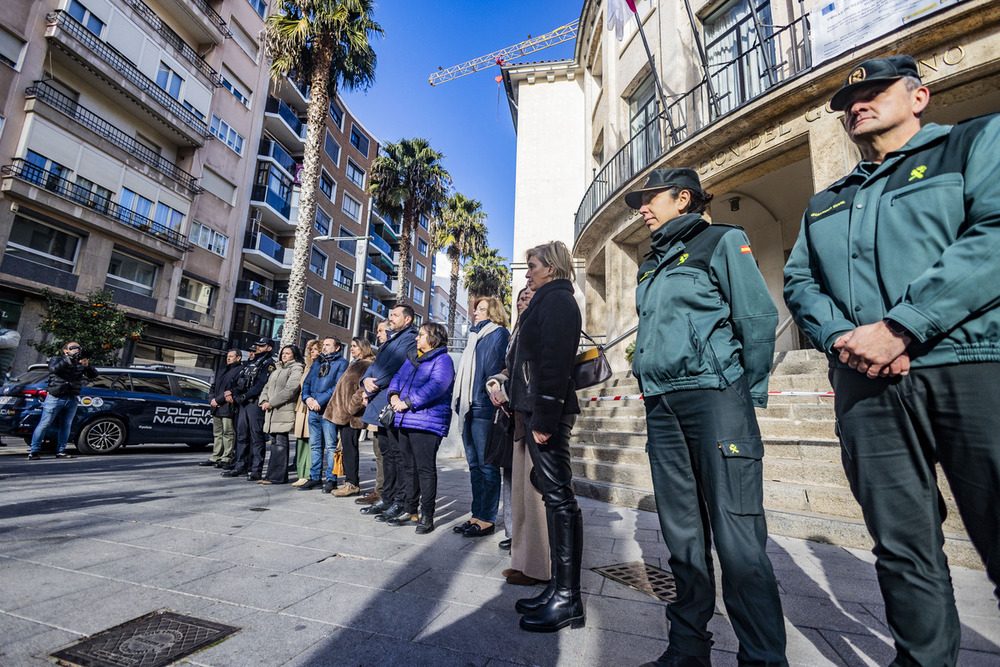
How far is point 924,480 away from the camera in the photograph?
57.1 inches

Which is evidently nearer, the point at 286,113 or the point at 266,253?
the point at 266,253

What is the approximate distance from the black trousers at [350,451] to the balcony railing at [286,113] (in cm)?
2976

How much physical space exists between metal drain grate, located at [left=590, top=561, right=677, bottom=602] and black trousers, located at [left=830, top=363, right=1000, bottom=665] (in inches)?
57.9

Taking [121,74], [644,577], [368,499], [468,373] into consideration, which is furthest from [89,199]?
[644,577]

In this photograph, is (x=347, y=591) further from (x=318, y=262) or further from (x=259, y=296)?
(x=318, y=262)

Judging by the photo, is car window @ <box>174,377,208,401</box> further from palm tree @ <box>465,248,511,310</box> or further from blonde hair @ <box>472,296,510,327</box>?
palm tree @ <box>465,248,511,310</box>

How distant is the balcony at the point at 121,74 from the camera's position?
59.5 feet

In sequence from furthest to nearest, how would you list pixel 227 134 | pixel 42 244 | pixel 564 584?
pixel 227 134 < pixel 42 244 < pixel 564 584

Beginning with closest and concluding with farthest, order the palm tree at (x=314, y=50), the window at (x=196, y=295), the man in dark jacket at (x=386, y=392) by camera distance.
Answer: the man in dark jacket at (x=386, y=392) < the palm tree at (x=314, y=50) < the window at (x=196, y=295)

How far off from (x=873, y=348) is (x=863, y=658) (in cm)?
152

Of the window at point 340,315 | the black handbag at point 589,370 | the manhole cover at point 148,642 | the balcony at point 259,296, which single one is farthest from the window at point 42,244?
the black handbag at point 589,370

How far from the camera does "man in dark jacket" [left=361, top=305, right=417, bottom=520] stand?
480cm

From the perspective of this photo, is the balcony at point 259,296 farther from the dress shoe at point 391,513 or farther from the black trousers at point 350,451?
the dress shoe at point 391,513

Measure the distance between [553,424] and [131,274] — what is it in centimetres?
2541
